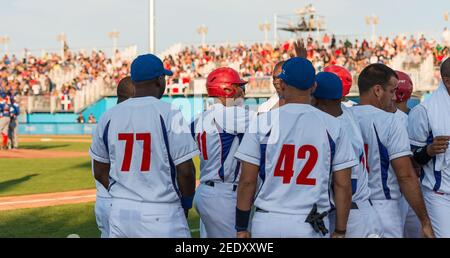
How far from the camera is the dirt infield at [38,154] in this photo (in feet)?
82.3

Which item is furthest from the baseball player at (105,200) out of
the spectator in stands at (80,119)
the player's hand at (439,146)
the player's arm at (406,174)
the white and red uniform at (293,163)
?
the spectator in stands at (80,119)

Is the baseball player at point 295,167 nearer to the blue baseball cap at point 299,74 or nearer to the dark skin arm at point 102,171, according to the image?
the blue baseball cap at point 299,74

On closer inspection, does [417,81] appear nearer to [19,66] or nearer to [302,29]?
[302,29]

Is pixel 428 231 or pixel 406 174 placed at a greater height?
pixel 406 174

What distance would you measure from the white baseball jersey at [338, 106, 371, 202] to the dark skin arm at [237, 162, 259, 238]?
84cm

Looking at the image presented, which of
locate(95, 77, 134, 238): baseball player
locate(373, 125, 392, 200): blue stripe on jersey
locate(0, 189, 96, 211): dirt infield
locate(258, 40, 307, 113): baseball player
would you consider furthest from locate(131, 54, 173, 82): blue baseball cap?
locate(0, 189, 96, 211): dirt infield

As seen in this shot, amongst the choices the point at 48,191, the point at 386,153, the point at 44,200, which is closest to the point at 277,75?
the point at 386,153

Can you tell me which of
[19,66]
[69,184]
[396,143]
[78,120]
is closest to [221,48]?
[78,120]

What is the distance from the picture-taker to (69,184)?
16.2 m

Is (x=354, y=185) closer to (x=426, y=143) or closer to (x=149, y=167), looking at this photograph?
(x=426, y=143)

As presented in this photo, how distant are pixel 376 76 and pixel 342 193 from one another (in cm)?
138

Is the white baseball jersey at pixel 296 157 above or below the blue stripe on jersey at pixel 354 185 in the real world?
above

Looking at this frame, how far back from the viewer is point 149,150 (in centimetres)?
491
